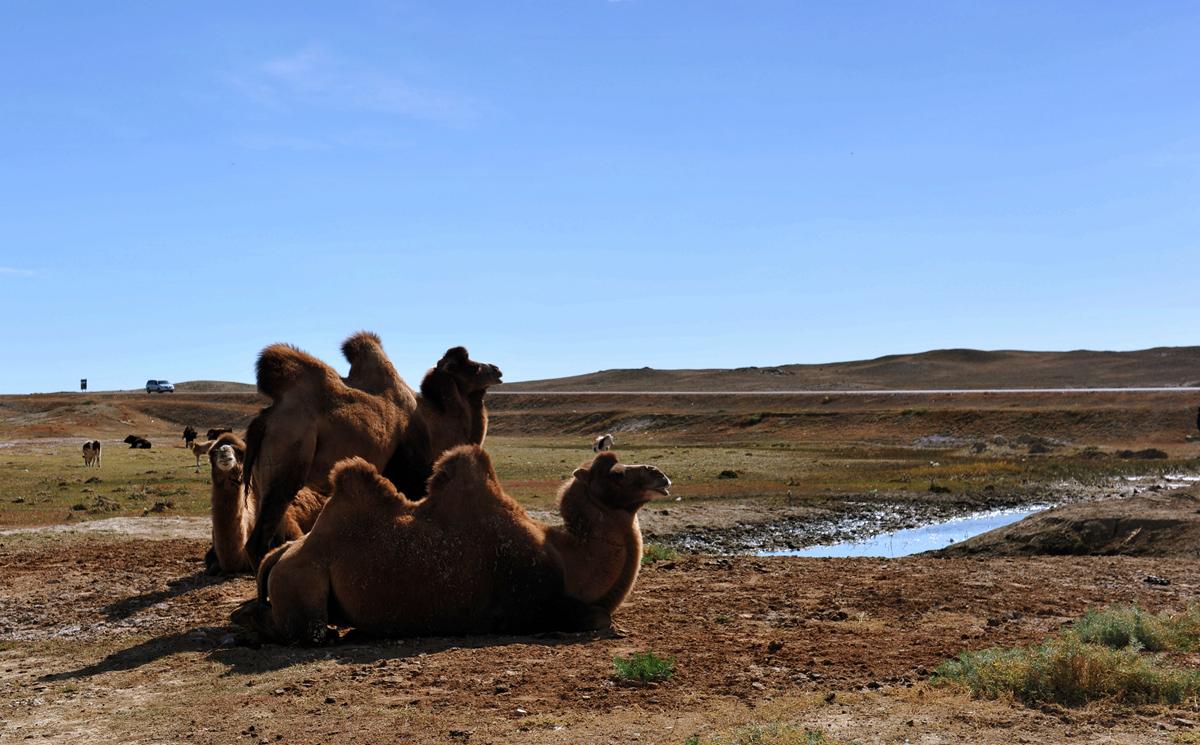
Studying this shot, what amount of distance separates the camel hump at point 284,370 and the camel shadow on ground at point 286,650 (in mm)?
3049

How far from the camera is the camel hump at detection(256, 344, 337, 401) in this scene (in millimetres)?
11922

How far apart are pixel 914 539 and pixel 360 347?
12545 millimetres

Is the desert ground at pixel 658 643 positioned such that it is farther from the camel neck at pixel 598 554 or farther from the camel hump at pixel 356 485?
the camel hump at pixel 356 485

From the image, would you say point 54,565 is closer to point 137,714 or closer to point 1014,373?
→ point 137,714

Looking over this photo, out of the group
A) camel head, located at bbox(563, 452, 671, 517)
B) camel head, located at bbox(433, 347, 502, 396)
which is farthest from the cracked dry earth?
camel head, located at bbox(433, 347, 502, 396)

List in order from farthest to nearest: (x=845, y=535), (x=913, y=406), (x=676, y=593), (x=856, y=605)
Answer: (x=913, y=406), (x=845, y=535), (x=676, y=593), (x=856, y=605)

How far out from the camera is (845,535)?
22828mm

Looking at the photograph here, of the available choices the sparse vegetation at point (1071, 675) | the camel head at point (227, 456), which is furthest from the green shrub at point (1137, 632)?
the camel head at point (227, 456)

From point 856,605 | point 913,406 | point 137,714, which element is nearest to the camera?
point 137,714

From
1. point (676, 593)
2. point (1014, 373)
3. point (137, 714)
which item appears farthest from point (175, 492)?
point (1014, 373)

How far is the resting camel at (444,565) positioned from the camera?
901cm

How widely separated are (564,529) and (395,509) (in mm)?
1386

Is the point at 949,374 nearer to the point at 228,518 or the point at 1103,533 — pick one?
the point at 1103,533

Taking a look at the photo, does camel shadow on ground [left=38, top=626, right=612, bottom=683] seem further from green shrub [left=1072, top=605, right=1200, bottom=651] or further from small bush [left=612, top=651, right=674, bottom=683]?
green shrub [left=1072, top=605, right=1200, bottom=651]
